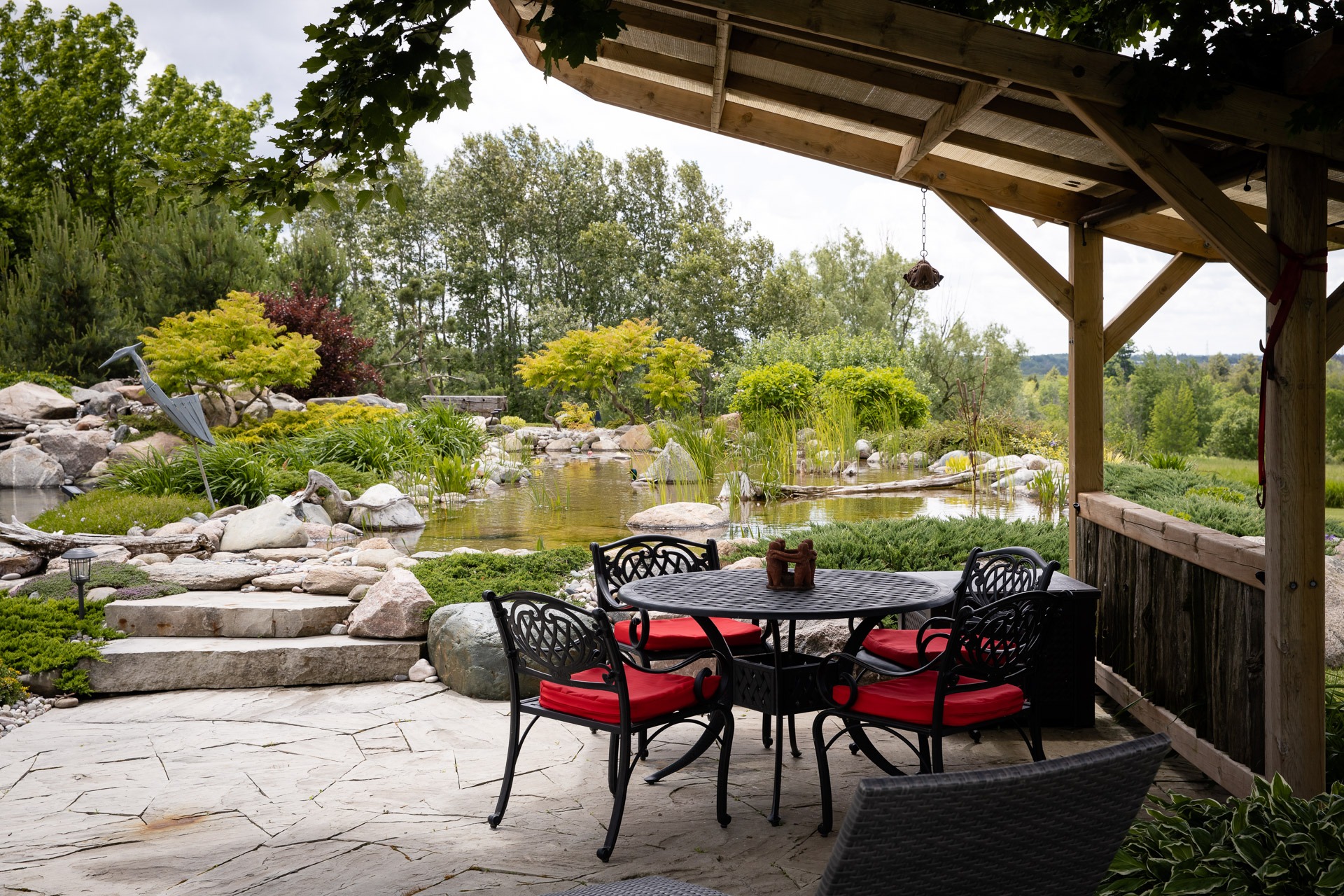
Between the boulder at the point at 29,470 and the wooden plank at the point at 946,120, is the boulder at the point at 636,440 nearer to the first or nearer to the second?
the boulder at the point at 29,470

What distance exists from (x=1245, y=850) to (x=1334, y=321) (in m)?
1.66

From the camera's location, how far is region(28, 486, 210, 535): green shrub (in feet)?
23.9

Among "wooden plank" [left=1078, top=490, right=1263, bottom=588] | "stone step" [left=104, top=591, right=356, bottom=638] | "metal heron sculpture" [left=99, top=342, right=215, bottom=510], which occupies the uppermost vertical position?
"metal heron sculpture" [left=99, top=342, right=215, bottom=510]

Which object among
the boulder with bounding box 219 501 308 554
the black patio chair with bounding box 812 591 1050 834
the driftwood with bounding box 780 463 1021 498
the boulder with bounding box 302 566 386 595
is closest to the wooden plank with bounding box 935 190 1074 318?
the black patio chair with bounding box 812 591 1050 834

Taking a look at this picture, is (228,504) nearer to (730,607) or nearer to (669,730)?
(669,730)

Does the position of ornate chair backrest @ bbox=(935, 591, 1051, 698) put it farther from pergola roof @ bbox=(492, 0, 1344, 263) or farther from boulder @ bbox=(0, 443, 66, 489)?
boulder @ bbox=(0, 443, 66, 489)

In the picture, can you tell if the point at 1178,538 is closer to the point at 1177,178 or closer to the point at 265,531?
the point at 1177,178

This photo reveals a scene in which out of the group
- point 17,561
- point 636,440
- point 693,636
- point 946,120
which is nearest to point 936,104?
point 946,120

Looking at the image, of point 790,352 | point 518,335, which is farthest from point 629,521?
point 518,335

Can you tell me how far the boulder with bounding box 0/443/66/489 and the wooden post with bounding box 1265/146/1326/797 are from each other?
41.6 feet

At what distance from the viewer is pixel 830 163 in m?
4.88

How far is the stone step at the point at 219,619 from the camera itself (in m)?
4.88

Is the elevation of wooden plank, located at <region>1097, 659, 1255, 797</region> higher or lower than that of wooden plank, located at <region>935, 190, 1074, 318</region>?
lower

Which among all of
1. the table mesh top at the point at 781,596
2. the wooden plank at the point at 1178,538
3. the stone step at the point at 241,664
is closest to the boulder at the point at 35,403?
the stone step at the point at 241,664
